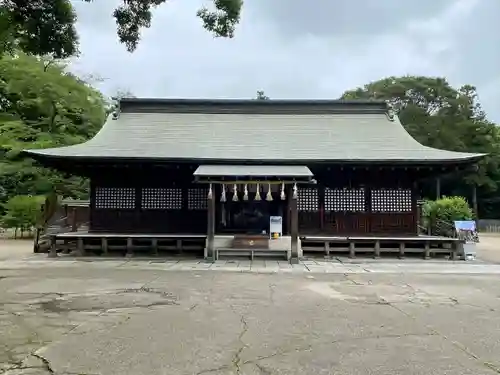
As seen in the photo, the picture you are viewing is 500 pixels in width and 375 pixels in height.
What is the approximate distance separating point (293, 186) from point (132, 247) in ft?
18.7

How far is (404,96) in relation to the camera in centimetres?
4062

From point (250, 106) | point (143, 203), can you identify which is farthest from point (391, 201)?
point (143, 203)

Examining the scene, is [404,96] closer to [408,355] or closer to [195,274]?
[195,274]

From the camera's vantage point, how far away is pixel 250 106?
2020 centimetres

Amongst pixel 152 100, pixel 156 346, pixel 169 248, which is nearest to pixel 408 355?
pixel 156 346

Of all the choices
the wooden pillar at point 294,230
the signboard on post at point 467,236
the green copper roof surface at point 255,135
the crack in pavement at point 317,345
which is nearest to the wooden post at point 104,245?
the green copper roof surface at point 255,135

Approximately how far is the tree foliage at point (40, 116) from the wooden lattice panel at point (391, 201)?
1399 cm

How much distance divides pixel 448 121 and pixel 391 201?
25325 mm

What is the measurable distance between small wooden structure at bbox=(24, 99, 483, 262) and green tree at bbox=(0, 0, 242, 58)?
681 centimetres

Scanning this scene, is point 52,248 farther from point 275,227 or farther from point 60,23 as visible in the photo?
point 60,23

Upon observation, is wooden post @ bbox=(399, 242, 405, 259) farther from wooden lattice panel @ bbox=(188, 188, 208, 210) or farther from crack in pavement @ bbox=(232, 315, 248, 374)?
crack in pavement @ bbox=(232, 315, 248, 374)

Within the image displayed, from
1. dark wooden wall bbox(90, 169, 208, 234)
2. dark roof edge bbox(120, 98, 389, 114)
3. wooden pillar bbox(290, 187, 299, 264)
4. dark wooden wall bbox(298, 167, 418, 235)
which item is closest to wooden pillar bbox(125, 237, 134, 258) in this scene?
dark wooden wall bbox(90, 169, 208, 234)

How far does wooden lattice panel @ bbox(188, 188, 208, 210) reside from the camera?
16094mm

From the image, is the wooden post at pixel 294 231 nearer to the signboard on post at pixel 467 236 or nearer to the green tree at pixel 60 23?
the signboard on post at pixel 467 236
